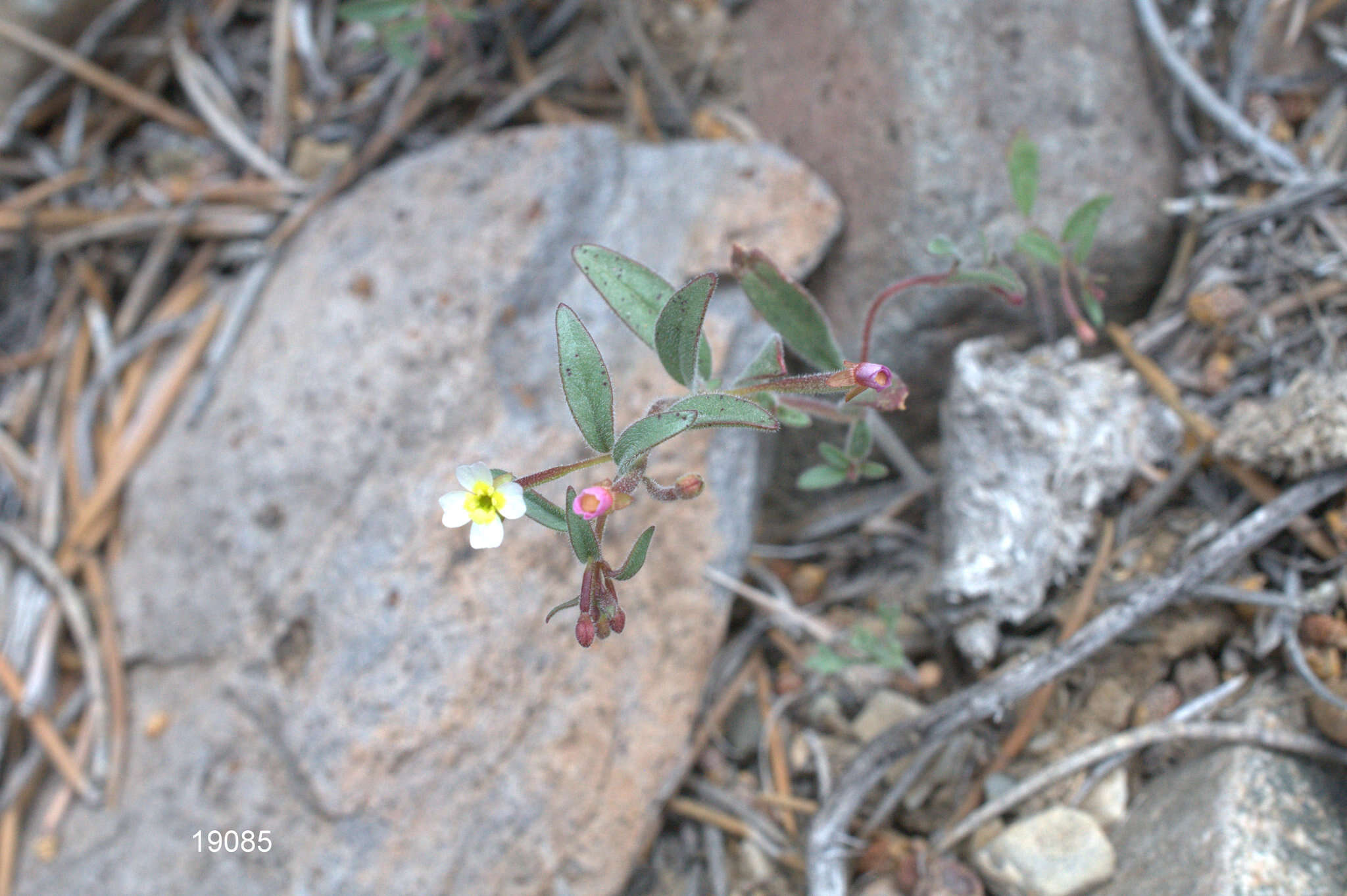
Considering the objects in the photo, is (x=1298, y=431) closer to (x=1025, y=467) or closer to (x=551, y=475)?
(x=1025, y=467)

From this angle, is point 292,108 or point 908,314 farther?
point 292,108

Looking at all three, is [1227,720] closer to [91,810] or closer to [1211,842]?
[1211,842]

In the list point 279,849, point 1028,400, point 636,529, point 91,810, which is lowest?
point 91,810

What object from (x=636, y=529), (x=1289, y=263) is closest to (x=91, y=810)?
(x=636, y=529)

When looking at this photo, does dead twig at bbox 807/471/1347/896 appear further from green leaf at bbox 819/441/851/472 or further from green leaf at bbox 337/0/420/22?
green leaf at bbox 337/0/420/22

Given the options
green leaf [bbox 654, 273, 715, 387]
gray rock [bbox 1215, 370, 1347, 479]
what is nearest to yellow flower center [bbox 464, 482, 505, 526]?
green leaf [bbox 654, 273, 715, 387]

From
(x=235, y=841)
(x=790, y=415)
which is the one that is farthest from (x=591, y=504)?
(x=235, y=841)
